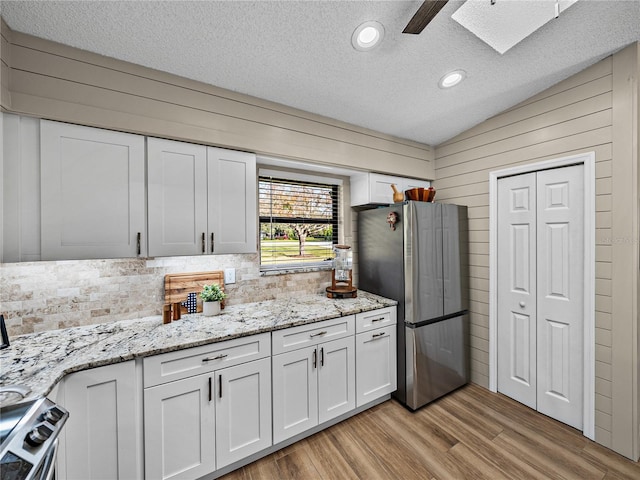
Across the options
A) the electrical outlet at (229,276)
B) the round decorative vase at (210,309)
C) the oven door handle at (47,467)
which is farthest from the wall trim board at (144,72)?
the oven door handle at (47,467)

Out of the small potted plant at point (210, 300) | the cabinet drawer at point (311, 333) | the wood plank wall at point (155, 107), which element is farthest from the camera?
the small potted plant at point (210, 300)

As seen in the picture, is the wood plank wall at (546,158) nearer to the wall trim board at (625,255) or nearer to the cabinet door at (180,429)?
the wall trim board at (625,255)

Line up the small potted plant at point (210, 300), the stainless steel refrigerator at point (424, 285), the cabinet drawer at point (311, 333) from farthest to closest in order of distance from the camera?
the stainless steel refrigerator at point (424, 285), the small potted plant at point (210, 300), the cabinet drawer at point (311, 333)

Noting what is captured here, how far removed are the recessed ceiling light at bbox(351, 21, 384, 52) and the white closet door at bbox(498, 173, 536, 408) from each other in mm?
1802

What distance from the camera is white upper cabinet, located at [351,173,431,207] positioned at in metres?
2.76

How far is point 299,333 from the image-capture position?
194 centimetres

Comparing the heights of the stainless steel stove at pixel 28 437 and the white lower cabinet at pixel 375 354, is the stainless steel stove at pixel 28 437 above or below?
above

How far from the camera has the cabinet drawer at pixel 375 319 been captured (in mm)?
2238

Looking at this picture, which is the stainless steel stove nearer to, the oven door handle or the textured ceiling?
the oven door handle

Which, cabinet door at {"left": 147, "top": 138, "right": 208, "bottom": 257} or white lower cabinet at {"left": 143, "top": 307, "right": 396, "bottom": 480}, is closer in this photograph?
white lower cabinet at {"left": 143, "top": 307, "right": 396, "bottom": 480}

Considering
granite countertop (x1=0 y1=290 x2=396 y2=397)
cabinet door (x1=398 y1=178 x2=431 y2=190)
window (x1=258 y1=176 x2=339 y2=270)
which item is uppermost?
cabinet door (x1=398 y1=178 x2=431 y2=190)

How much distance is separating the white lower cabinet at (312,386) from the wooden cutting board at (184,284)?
2.47 ft

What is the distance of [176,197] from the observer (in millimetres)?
1826

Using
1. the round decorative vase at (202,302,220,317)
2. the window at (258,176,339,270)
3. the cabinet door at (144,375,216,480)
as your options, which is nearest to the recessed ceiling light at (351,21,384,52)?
the window at (258,176,339,270)
